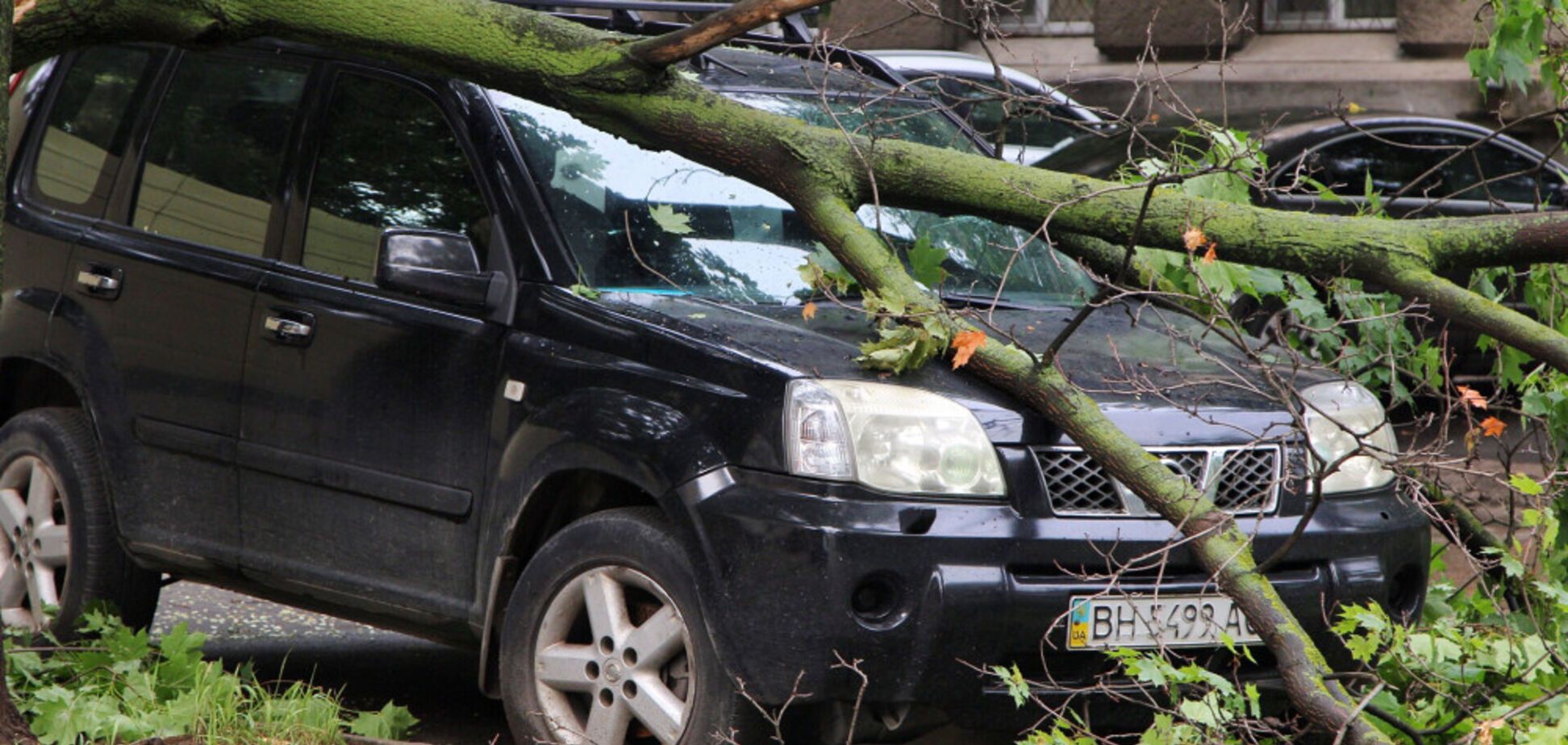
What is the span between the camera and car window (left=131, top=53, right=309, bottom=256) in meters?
5.71

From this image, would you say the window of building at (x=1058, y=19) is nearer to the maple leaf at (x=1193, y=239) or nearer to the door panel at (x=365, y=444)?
the door panel at (x=365, y=444)

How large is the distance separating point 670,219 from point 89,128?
2202 millimetres

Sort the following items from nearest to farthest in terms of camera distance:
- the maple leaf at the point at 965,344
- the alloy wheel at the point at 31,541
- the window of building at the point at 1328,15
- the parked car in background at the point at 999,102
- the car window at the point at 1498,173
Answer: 1. the maple leaf at the point at 965,344
2. the parked car in background at the point at 999,102
3. the alloy wheel at the point at 31,541
4. the car window at the point at 1498,173
5. the window of building at the point at 1328,15

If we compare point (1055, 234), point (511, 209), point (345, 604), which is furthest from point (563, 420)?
point (1055, 234)

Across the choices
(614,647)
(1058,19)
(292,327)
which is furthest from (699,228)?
(1058,19)

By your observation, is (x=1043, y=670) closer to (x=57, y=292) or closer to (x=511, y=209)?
(x=511, y=209)

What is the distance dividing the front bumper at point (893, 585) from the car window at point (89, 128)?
271 centimetres

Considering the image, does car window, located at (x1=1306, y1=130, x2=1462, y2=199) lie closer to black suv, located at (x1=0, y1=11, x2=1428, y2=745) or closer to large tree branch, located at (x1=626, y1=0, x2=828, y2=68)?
black suv, located at (x1=0, y1=11, x2=1428, y2=745)

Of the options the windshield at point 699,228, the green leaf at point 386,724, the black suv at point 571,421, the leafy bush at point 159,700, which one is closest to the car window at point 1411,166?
the black suv at point 571,421

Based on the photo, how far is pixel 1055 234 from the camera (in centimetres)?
533

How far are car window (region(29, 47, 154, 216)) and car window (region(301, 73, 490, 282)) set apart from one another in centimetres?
95

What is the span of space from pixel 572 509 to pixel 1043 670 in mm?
1215

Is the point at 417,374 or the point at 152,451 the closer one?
the point at 417,374

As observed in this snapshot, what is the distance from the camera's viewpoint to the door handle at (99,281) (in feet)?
19.2
